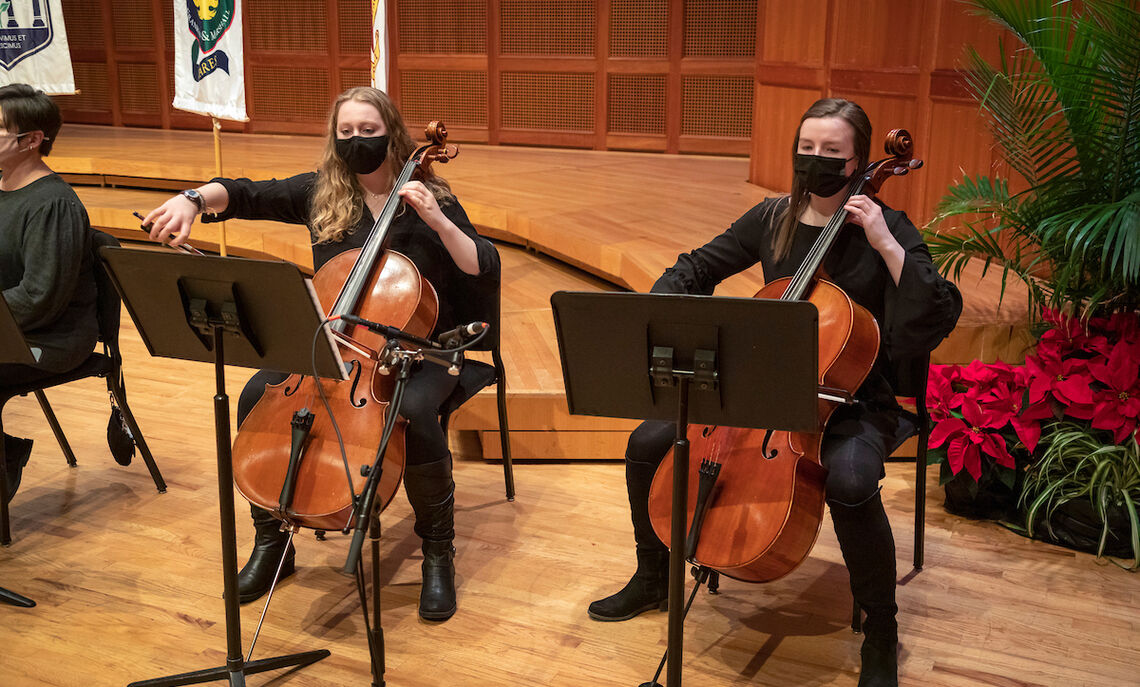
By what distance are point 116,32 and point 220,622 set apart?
24.0 ft

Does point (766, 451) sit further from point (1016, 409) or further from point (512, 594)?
point (1016, 409)

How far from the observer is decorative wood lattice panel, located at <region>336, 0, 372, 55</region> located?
7625mm

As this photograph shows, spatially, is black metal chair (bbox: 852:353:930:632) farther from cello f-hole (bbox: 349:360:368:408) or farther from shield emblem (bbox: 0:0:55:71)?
shield emblem (bbox: 0:0:55:71)

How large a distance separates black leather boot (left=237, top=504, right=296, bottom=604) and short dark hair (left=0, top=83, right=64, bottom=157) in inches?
45.9

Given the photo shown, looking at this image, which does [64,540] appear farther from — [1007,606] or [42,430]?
[1007,606]

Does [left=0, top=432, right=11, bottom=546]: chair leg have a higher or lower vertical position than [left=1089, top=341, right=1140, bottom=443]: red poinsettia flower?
lower

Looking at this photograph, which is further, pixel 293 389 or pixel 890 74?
pixel 890 74

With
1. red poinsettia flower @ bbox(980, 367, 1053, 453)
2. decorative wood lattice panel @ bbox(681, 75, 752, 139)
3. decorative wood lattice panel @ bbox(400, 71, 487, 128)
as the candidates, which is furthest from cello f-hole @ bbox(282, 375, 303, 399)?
decorative wood lattice panel @ bbox(400, 71, 487, 128)

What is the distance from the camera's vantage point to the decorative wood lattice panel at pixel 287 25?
7773 mm

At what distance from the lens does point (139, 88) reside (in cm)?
832

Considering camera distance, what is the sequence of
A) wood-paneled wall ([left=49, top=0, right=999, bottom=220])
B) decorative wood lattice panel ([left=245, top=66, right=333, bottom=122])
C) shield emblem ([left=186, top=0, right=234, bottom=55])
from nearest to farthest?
1. shield emblem ([left=186, top=0, right=234, bottom=55])
2. wood-paneled wall ([left=49, top=0, right=999, bottom=220])
3. decorative wood lattice panel ([left=245, top=66, right=333, bottom=122])

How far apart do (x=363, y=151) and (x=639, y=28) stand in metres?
5.01

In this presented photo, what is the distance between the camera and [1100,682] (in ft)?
6.84

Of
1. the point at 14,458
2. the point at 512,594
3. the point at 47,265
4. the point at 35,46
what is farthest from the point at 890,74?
the point at 35,46
